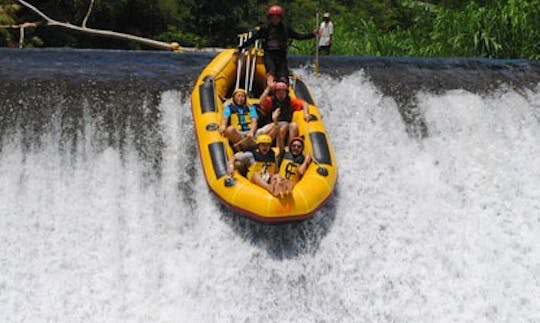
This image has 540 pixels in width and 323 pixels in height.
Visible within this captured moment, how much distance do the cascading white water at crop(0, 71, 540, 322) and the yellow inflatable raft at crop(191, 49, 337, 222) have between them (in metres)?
0.35

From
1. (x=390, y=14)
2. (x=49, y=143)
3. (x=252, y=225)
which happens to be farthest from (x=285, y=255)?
(x=390, y=14)

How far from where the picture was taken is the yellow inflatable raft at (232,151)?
6926 millimetres

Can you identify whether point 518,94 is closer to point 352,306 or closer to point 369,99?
point 369,99

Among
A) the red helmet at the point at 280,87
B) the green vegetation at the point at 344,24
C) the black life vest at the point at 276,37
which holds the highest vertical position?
the black life vest at the point at 276,37

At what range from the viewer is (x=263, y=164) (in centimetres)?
749

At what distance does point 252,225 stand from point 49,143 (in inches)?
95.2

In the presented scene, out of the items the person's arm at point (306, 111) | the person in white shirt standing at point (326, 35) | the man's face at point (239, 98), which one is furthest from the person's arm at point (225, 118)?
the person in white shirt standing at point (326, 35)

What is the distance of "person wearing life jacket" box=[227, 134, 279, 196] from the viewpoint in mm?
7289

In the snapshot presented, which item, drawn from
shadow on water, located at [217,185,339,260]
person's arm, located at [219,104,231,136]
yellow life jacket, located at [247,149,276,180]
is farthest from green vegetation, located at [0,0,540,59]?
shadow on water, located at [217,185,339,260]

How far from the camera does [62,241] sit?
7.09 m

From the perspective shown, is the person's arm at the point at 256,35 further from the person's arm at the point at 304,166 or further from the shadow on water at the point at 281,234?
the shadow on water at the point at 281,234

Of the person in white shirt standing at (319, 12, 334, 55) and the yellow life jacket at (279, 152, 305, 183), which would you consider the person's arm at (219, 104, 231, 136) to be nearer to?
the yellow life jacket at (279, 152, 305, 183)

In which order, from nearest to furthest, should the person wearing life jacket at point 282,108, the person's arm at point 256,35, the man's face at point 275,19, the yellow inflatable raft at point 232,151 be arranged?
the yellow inflatable raft at point 232,151 < the person wearing life jacket at point 282,108 < the man's face at point 275,19 < the person's arm at point 256,35

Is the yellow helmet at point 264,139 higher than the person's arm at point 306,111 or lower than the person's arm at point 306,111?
higher
